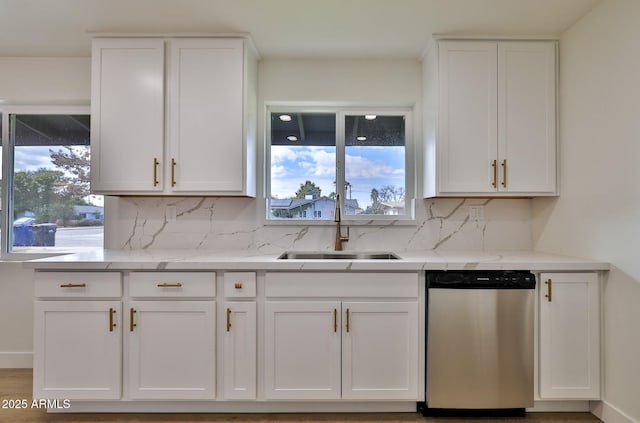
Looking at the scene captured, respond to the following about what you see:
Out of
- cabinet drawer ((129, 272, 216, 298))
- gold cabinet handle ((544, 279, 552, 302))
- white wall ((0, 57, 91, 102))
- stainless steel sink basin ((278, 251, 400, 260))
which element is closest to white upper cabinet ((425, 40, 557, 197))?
gold cabinet handle ((544, 279, 552, 302))

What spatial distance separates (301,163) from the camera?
8.75ft

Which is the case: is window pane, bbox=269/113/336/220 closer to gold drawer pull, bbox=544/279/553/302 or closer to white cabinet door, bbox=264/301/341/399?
white cabinet door, bbox=264/301/341/399

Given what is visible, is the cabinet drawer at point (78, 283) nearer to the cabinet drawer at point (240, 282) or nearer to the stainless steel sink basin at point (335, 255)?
the cabinet drawer at point (240, 282)

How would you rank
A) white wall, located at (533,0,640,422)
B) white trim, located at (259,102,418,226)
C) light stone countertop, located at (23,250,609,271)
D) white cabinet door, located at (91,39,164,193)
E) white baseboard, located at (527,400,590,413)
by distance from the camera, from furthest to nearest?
white trim, located at (259,102,418,226) → white cabinet door, located at (91,39,164,193) → white baseboard, located at (527,400,590,413) → light stone countertop, located at (23,250,609,271) → white wall, located at (533,0,640,422)

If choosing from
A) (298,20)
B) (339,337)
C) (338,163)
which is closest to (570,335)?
(339,337)

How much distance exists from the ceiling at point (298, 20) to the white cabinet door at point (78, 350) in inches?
66.4

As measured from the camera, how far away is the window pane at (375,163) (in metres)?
2.64

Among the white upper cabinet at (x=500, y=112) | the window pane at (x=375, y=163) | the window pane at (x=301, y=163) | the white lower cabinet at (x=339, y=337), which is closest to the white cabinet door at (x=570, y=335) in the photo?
the white upper cabinet at (x=500, y=112)

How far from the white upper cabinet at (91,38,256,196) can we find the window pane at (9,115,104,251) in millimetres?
600

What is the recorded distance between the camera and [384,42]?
2.28m

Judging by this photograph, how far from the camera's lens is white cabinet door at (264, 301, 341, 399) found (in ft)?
6.20

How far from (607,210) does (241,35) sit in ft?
7.87

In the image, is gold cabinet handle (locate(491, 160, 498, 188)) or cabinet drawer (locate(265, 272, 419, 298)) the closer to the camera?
cabinet drawer (locate(265, 272, 419, 298))

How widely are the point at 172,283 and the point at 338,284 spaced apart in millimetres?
930
